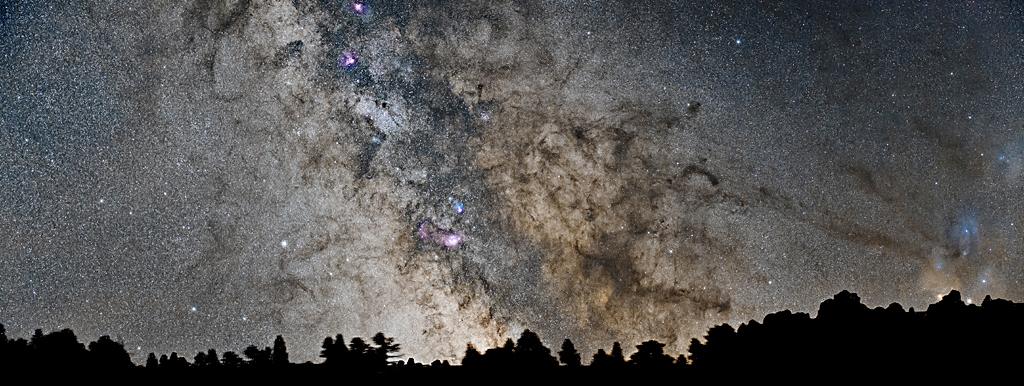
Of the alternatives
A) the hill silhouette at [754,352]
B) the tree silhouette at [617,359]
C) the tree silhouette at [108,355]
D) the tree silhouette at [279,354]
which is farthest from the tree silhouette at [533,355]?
the tree silhouette at [108,355]

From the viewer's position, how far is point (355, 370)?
4457 millimetres

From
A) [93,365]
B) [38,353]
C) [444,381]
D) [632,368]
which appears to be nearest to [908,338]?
[632,368]

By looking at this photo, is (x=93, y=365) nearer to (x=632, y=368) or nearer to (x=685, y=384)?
(x=632, y=368)

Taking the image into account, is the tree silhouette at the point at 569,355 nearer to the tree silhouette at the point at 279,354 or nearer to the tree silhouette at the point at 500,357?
the tree silhouette at the point at 500,357

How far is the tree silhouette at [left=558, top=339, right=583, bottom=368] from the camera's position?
480cm

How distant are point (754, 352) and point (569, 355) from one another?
4.69 ft

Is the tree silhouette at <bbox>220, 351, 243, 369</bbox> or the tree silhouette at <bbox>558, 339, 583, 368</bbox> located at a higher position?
the tree silhouette at <bbox>220, 351, 243, 369</bbox>

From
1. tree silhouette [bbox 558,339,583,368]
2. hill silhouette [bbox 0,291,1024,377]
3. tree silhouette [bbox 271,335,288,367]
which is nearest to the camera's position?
hill silhouette [bbox 0,291,1024,377]

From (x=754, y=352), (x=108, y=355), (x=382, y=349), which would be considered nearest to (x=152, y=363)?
(x=108, y=355)

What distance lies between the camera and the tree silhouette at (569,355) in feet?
15.8

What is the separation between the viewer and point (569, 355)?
4.85 metres

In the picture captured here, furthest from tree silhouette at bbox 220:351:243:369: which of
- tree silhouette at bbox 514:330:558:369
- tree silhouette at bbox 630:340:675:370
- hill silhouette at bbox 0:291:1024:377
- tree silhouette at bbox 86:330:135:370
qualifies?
tree silhouette at bbox 630:340:675:370

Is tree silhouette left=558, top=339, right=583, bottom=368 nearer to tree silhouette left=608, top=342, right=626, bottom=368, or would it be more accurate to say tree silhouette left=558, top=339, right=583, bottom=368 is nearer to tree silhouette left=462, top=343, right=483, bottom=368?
tree silhouette left=608, top=342, right=626, bottom=368

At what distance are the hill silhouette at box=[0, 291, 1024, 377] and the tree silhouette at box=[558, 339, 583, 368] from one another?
0.6 inches
